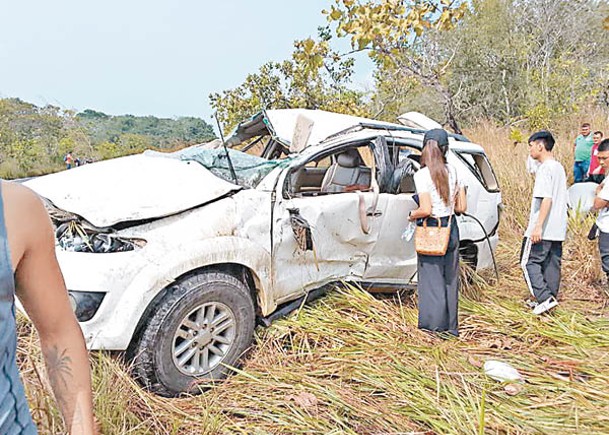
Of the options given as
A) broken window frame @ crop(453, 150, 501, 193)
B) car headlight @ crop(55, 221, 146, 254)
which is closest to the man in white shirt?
broken window frame @ crop(453, 150, 501, 193)

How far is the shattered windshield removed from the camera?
11.6ft

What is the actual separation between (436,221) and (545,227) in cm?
135

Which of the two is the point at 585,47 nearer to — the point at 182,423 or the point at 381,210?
the point at 381,210

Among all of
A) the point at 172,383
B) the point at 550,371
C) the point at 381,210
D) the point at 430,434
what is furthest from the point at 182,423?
the point at 550,371

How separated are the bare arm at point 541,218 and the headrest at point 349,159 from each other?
1704mm

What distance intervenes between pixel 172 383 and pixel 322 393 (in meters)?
0.90

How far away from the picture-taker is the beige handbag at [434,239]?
12.0 ft

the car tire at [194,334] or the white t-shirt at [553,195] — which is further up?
the white t-shirt at [553,195]

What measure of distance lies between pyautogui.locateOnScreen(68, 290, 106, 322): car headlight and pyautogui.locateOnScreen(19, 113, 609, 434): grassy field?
23 cm

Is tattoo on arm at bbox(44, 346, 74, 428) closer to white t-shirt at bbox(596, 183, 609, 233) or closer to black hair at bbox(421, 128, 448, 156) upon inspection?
black hair at bbox(421, 128, 448, 156)

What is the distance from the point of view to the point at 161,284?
8.87 ft

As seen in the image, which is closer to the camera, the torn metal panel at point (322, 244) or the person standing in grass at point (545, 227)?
the torn metal panel at point (322, 244)

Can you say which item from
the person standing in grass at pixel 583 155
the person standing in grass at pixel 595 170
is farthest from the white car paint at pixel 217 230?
the person standing in grass at pixel 583 155

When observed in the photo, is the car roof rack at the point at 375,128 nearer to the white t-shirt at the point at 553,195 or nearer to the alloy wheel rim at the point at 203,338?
the white t-shirt at the point at 553,195
